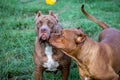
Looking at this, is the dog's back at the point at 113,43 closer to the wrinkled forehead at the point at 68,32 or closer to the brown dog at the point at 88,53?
the brown dog at the point at 88,53

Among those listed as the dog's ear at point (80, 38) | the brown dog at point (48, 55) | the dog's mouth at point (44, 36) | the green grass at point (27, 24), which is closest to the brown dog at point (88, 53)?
the dog's ear at point (80, 38)

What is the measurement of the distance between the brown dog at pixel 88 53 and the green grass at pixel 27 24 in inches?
44.9

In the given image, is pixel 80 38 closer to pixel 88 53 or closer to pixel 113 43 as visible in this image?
pixel 88 53

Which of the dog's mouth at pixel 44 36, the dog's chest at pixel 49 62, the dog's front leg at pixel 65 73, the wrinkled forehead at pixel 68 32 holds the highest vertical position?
the wrinkled forehead at pixel 68 32

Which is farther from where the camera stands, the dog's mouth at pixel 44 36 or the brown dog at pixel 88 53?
the dog's mouth at pixel 44 36

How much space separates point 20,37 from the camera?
884cm

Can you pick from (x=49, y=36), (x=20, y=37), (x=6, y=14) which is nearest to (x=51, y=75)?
(x=49, y=36)

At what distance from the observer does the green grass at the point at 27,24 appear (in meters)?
7.00

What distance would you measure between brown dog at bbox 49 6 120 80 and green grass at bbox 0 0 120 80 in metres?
1.14

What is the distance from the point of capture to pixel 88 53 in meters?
5.40

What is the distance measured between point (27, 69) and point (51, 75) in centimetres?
51

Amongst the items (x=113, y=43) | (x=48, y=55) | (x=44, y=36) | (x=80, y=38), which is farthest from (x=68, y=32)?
(x=113, y=43)

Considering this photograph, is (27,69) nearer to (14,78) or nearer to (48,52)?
(14,78)

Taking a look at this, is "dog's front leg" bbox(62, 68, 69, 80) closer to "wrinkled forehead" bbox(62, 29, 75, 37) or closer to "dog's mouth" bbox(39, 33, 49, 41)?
"dog's mouth" bbox(39, 33, 49, 41)
